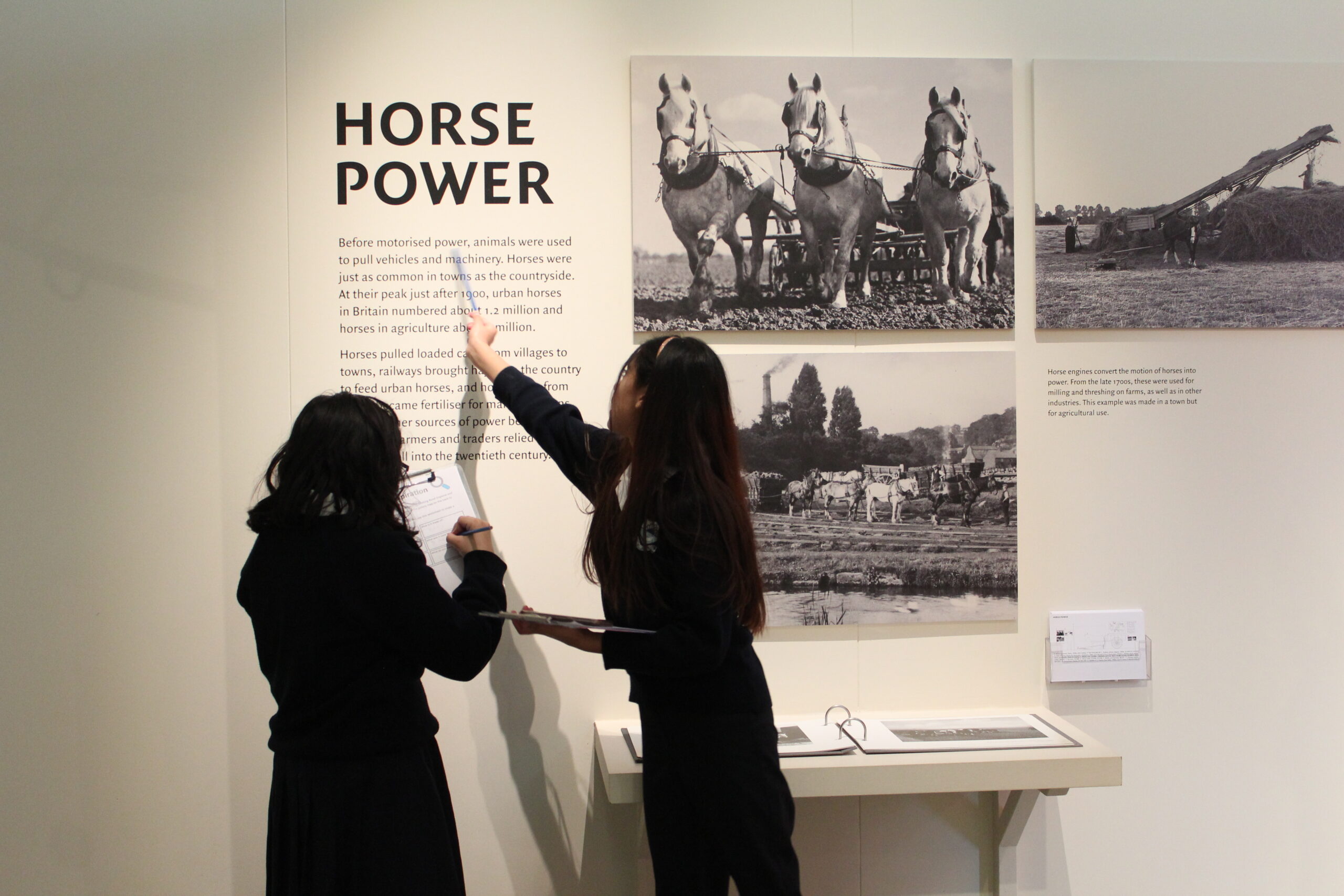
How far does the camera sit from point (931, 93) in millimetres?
2469

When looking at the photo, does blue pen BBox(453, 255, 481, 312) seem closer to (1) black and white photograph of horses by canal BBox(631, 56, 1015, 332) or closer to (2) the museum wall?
(2) the museum wall

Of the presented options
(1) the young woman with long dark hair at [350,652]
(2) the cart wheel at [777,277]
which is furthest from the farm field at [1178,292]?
(1) the young woman with long dark hair at [350,652]

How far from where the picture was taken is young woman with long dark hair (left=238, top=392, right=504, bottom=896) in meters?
1.63

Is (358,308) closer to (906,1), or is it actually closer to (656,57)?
(656,57)

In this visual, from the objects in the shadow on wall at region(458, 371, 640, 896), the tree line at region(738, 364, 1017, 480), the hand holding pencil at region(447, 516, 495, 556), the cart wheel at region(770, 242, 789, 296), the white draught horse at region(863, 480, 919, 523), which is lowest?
the shadow on wall at region(458, 371, 640, 896)

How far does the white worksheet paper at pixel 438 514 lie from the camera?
6.60 feet

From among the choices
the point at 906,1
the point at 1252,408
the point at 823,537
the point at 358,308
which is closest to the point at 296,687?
the point at 358,308

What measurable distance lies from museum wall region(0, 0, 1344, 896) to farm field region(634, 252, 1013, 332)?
0.04 meters

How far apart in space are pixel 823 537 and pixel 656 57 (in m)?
1.38

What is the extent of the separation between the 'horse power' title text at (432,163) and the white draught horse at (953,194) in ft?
3.64

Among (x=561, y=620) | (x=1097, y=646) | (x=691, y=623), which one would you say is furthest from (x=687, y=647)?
(x=1097, y=646)

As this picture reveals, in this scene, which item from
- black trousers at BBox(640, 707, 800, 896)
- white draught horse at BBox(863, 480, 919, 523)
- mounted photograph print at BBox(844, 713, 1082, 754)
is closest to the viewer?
black trousers at BBox(640, 707, 800, 896)

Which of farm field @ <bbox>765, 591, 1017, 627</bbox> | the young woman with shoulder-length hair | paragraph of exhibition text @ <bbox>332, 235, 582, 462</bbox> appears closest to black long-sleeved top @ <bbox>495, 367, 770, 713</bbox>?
the young woman with shoulder-length hair

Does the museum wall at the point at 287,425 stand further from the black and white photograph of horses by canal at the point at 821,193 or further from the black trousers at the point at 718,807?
the black trousers at the point at 718,807
